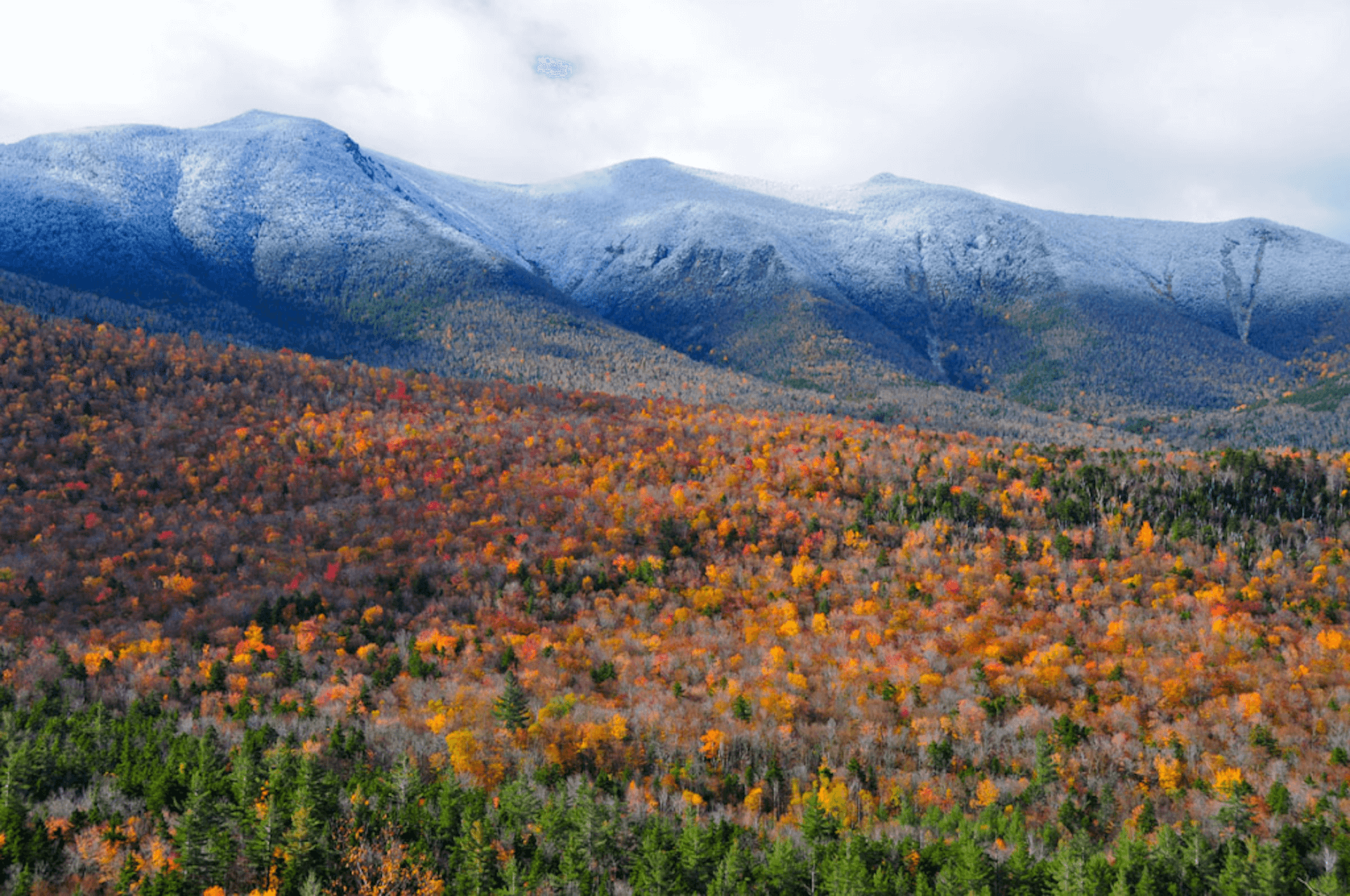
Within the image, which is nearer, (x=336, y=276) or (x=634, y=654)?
(x=634, y=654)

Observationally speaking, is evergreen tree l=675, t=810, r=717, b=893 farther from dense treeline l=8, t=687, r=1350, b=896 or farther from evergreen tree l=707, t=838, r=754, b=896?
evergreen tree l=707, t=838, r=754, b=896

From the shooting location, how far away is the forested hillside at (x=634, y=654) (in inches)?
620

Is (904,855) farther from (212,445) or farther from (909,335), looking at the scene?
(909,335)

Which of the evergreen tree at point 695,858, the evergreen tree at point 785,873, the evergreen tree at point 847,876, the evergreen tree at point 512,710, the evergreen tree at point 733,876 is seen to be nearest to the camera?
the evergreen tree at point 847,876

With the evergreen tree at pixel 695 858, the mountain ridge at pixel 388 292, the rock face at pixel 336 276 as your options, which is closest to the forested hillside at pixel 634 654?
the evergreen tree at pixel 695 858

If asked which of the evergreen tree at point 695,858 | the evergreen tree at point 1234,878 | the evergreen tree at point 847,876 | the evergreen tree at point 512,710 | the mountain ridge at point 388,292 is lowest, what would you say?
the evergreen tree at point 512,710

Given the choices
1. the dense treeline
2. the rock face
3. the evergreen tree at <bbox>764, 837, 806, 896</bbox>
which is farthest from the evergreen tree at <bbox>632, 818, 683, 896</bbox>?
the rock face

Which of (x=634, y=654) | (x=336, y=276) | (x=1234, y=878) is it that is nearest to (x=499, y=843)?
(x=634, y=654)

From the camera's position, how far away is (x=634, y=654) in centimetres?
3133

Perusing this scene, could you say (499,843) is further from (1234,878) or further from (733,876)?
(1234,878)

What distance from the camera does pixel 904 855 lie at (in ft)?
52.7

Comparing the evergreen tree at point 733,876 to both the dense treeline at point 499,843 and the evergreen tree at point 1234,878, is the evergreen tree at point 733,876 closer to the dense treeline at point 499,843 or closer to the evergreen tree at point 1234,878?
the dense treeline at point 499,843

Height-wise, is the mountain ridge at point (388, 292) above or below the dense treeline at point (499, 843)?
above

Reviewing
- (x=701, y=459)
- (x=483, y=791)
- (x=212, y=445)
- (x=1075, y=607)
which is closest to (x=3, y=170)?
(x=212, y=445)
